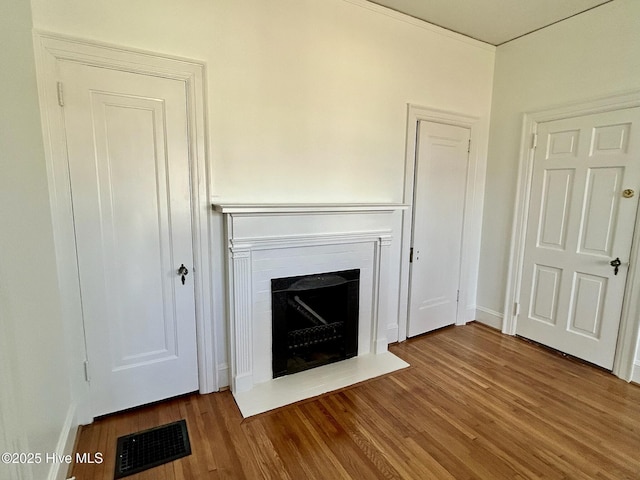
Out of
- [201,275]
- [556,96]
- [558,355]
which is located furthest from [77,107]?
[558,355]

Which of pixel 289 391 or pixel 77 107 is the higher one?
pixel 77 107

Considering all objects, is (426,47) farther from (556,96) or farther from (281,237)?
(281,237)

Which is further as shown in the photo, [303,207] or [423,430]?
[303,207]

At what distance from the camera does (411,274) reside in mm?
Answer: 3246

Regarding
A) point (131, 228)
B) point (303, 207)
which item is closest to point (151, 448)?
point (131, 228)

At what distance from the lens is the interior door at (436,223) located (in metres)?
3.17

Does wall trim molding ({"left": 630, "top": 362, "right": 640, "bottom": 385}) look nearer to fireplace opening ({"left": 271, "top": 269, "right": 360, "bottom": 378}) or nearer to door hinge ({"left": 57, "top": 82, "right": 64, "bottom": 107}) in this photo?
fireplace opening ({"left": 271, "top": 269, "right": 360, "bottom": 378})

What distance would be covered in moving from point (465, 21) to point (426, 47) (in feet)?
1.27

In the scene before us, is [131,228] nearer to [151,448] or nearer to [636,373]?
[151,448]

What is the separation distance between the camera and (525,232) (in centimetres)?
329

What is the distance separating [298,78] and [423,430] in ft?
8.60

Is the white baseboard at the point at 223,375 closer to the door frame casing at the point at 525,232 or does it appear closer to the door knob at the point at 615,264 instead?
the door frame casing at the point at 525,232

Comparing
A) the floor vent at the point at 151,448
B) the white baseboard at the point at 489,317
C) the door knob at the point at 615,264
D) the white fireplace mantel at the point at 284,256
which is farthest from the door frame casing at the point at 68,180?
the door knob at the point at 615,264

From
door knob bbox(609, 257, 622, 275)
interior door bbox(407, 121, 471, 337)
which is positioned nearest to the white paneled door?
door knob bbox(609, 257, 622, 275)
